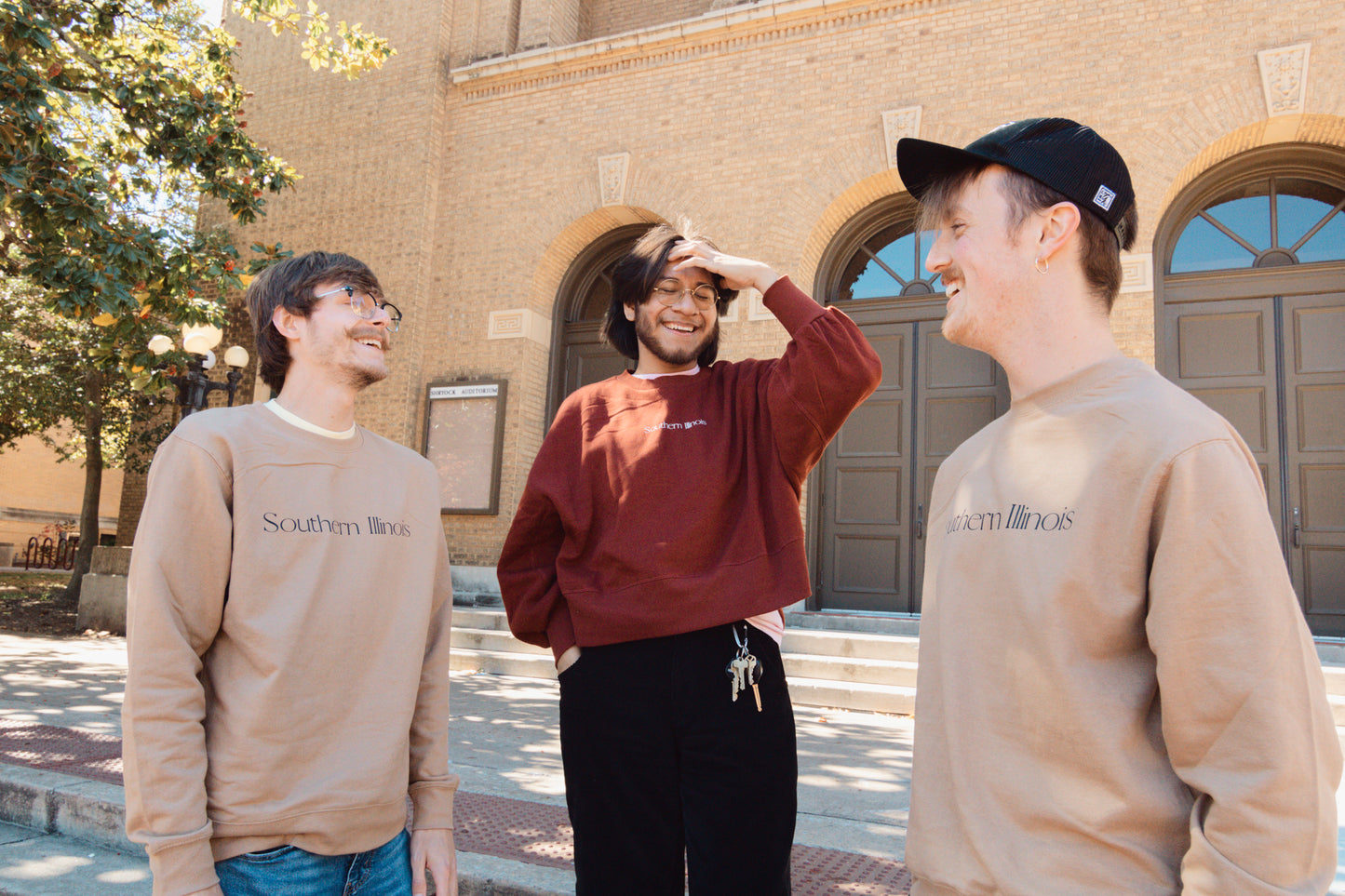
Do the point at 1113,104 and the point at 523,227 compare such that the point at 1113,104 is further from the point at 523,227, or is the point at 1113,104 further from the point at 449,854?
the point at 449,854

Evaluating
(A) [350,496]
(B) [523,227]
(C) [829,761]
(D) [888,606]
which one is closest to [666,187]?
(B) [523,227]

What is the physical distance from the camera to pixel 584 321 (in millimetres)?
12062

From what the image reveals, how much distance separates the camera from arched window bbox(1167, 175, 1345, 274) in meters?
8.96

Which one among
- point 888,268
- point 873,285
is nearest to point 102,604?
point 873,285

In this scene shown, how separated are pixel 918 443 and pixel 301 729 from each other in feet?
28.9

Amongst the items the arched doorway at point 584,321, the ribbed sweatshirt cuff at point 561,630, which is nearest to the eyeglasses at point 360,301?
the ribbed sweatshirt cuff at point 561,630

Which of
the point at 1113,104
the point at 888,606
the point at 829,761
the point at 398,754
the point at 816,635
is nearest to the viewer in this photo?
the point at 398,754

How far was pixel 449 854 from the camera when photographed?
2094mm

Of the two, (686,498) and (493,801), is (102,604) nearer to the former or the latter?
(493,801)

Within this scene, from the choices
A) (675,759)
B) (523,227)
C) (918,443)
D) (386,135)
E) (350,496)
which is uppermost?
(386,135)

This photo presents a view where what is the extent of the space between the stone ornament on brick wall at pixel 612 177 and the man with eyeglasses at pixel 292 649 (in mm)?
9282

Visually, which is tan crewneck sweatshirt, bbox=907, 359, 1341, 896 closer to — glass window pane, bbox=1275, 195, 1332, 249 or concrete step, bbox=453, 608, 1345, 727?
concrete step, bbox=453, 608, 1345, 727

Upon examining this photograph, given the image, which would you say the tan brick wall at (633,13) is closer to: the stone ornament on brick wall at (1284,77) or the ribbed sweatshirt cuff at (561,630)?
the stone ornament on brick wall at (1284,77)

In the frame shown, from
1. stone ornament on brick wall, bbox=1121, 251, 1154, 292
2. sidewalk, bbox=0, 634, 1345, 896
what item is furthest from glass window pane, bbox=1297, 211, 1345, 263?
sidewalk, bbox=0, 634, 1345, 896
